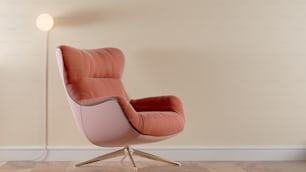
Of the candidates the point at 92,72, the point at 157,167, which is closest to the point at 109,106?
the point at 92,72

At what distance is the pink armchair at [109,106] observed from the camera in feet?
7.75

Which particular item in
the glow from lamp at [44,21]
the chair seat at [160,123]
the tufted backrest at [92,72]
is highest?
the glow from lamp at [44,21]

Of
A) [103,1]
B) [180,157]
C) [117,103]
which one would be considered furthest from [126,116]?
[103,1]

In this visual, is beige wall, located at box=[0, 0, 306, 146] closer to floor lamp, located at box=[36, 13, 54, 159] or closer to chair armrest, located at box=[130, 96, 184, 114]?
floor lamp, located at box=[36, 13, 54, 159]

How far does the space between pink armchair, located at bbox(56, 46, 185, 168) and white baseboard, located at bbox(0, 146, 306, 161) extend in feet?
0.95

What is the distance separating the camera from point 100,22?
3.22 meters

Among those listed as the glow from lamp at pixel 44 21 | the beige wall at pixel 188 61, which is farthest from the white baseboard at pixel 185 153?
the glow from lamp at pixel 44 21

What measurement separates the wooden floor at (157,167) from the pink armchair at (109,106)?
97mm

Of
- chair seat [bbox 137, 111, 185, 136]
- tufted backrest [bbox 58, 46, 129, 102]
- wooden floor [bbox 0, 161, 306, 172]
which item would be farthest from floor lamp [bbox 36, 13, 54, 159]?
chair seat [bbox 137, 111, 185, 136]

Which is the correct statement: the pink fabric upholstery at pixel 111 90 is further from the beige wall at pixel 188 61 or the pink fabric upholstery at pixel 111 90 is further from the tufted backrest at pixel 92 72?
the beige wall at pixel 188 61

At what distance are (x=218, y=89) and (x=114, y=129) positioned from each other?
1208 millimetres

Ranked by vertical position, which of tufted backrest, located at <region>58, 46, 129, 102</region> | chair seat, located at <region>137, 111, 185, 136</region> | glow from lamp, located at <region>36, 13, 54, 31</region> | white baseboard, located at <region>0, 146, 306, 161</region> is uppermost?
glow from lamp, located at <region>36, 13, 54, 31</region>

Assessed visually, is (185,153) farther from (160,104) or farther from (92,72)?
(92,72)

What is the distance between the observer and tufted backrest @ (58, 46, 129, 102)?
8.61ft
